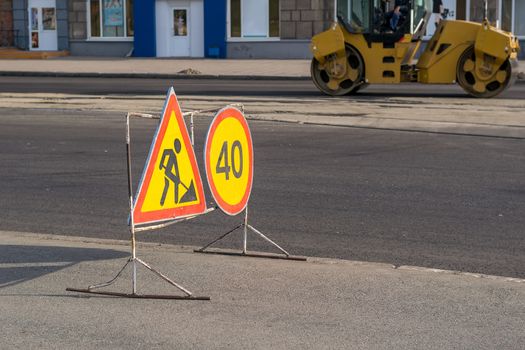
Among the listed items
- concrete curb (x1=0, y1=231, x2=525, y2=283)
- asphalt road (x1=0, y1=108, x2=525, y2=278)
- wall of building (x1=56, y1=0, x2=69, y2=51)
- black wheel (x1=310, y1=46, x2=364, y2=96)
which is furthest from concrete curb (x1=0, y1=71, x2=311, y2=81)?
concrete curb (x1=0, y1=231, x2=525, y2=283)

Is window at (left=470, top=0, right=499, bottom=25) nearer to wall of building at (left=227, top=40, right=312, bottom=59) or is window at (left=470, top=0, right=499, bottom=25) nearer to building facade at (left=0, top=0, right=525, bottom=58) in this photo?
building facade at (left=0, top=0, right=525, bottom=58)

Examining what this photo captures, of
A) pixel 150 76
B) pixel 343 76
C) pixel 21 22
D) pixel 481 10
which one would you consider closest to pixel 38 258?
pixel 343 76

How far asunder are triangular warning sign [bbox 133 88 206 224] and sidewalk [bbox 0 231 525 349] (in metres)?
0.49

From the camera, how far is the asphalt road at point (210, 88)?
1033 inches

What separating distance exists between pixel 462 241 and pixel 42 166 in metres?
6.17

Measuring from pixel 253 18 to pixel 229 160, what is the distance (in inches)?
1419

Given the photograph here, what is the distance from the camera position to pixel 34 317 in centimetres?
692

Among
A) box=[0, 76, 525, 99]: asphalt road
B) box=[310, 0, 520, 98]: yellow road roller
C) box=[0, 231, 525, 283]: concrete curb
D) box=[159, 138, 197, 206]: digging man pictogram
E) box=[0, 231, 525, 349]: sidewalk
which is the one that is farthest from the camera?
box=[0, 76, 525, 99]: asphalt road

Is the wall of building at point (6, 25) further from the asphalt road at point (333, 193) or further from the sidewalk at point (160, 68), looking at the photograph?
the asphalt road at point (333, 193)

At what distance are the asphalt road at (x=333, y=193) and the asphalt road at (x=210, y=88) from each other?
820 centimetres

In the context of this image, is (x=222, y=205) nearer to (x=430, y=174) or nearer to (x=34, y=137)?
(x=430, y=174)

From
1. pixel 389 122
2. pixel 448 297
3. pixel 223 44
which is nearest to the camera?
pixel 448 297

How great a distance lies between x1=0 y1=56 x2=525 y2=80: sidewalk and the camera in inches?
1335

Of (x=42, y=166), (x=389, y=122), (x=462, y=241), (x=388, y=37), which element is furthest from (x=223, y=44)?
(x=462, y=241)
